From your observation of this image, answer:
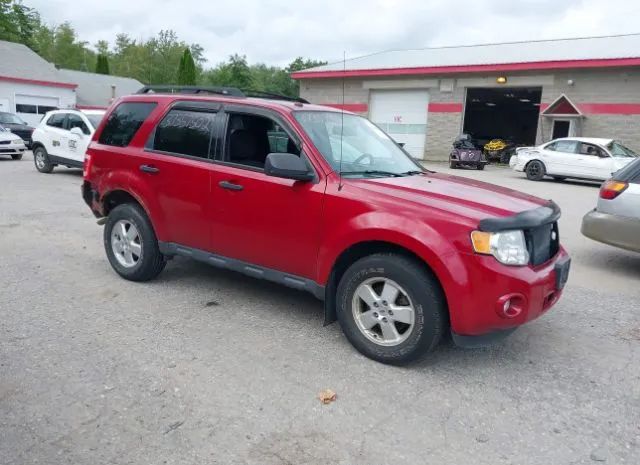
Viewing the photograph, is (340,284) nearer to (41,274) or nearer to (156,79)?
(41,274)

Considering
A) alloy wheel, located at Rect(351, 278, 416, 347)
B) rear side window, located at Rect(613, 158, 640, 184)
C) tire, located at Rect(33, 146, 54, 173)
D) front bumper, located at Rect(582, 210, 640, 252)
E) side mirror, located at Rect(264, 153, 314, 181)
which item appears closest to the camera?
alloy wheel, located at Rect(351, 278, 416, 347)

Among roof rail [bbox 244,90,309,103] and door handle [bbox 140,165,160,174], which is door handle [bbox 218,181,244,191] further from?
roof rail [bbox 244,90,309,103]

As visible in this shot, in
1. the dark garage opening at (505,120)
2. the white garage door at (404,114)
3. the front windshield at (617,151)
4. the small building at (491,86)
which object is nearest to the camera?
the front windshield at (617,151)

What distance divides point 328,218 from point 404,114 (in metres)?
26.2

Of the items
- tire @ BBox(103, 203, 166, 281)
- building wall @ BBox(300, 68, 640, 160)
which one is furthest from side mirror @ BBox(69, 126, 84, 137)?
building wall @ BBox(300, 68, 640, 160)

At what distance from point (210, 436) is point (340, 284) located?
1.48 m

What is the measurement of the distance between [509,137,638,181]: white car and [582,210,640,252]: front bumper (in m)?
11.7

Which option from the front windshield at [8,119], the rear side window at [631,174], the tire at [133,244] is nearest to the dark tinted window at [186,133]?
the tire at [133,244]

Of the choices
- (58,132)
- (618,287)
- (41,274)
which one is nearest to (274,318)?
(41,274)

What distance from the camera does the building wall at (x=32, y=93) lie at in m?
33.4

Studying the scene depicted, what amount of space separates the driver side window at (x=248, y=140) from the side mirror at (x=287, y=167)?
1.75 ft

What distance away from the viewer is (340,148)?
445cm

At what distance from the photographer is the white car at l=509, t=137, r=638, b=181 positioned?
17125 mm

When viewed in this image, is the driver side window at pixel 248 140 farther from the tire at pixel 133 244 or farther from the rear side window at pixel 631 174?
the rear side window at pixel 631 174
